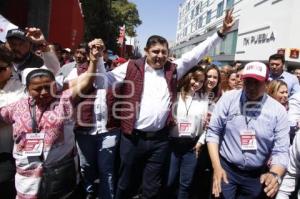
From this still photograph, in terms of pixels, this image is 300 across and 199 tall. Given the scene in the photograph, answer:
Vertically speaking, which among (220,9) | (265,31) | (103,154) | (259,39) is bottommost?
(103,154)

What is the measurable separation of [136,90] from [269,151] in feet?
4.47

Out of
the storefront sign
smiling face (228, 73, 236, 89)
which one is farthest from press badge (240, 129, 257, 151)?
the storefront sign

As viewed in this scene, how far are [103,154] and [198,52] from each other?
5.06 feet

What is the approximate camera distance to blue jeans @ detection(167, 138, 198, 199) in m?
4.10

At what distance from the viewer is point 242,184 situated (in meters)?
3.18

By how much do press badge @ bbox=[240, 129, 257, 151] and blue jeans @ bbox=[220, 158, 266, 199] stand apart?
0.76 feet

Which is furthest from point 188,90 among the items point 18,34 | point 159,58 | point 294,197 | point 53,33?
point 53,33

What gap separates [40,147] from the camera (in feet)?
9.49

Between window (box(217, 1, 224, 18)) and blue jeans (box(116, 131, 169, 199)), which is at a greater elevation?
window (box(217, 1, 224, 18))

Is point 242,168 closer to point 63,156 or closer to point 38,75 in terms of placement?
point 63,156

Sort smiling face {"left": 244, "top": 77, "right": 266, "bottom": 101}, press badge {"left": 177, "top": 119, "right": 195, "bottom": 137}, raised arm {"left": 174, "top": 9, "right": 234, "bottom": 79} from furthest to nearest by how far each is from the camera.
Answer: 1. press badge {"left": 177, "top": 119, "right": 195, "bottom": 137}
2. raised arm {"left": 174, "top": 9, "right": 234, "bottom": 79}
3. smiling face {"left": 244, "top": 77, "right": 266, "bottom": 101}

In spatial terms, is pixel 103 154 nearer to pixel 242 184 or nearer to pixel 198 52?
pixel 198 52

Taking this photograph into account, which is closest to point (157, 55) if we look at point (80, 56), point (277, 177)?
point (277, 177)

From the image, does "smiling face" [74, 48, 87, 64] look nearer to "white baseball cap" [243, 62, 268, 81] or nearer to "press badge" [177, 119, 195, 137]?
"press badge" [177, 119, 195, 137]
